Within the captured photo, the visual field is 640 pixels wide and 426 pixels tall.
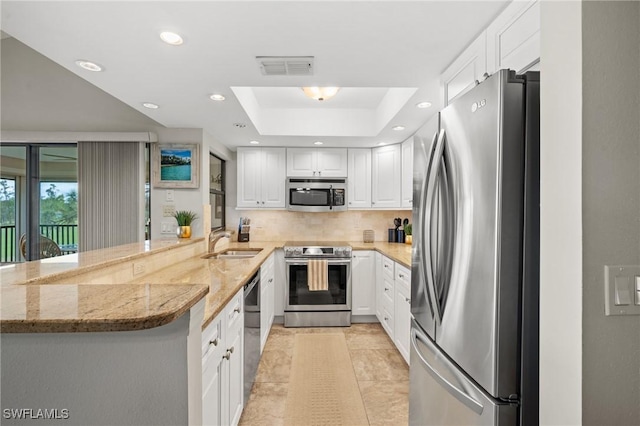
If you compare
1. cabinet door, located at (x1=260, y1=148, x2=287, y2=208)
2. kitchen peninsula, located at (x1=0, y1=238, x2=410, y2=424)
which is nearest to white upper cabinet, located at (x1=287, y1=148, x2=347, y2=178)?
cabinet door, located at (x1=260, y1=148, x2=287, y2=208)

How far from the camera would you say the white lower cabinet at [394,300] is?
2.67 m

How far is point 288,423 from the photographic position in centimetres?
203

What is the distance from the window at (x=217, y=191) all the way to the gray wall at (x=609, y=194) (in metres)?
3.60

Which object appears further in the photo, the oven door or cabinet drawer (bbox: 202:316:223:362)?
the oven door

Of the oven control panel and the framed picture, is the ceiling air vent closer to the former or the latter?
the framed picture

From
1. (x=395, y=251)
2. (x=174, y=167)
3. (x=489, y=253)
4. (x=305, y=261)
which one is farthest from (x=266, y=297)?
(x=489, y=253)

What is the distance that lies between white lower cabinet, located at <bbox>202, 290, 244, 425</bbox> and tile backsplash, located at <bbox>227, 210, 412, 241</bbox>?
2.55 metres

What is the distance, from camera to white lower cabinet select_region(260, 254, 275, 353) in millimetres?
2852

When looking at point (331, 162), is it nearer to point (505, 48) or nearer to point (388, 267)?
point (388, 267)

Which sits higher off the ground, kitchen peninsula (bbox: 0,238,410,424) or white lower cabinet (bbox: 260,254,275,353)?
kitchen peninsula (bbox: 0,238,410,424)

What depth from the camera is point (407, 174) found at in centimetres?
390

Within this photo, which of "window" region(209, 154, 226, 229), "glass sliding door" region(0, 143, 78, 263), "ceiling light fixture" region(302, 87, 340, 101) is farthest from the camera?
"window" region(209, 154, 226, 229)

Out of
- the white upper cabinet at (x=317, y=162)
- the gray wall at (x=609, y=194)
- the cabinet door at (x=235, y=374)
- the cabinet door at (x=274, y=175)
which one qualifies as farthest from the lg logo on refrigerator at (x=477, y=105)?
the cabinet door at (x=274, y=175)

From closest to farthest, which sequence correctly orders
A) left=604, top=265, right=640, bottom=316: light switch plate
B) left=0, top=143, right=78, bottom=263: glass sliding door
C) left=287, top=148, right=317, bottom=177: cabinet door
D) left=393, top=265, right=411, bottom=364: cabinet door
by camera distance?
left=604, top=265, right=640, bottom=316: light switch plate, left=393, top=265, right=411, bottom=364: cabinet door, left=0, top=143, right=78, bottom=263: glass sliding door, left=287, top=148, right=317, bottom=177: cabinet door
